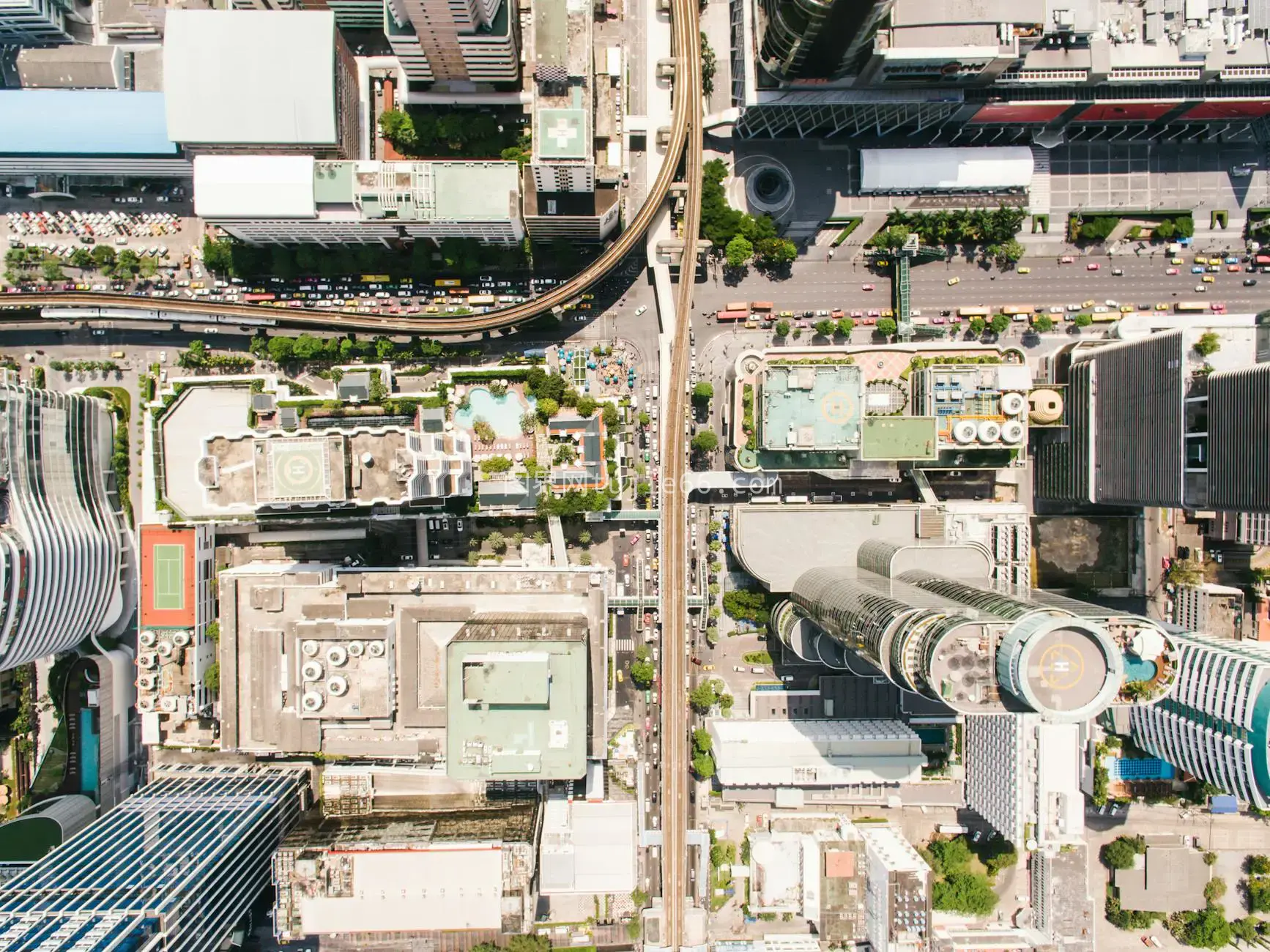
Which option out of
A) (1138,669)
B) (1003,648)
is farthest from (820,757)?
(1003,648)

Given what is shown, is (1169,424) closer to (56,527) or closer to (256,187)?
(256,187)

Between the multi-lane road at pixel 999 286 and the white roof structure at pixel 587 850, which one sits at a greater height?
the multi-lane road at pixel 999 286

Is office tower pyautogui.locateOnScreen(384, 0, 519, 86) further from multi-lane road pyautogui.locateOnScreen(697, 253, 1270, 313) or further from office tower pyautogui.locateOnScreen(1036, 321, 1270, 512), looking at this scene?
office tower pyautogui.locateOnScreen(1036, 321, 1270, 512)

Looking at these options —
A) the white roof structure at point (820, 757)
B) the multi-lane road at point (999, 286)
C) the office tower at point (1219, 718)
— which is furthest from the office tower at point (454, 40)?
the office tower at point (1219, 718)

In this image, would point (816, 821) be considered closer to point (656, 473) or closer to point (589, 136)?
point (656, 473)

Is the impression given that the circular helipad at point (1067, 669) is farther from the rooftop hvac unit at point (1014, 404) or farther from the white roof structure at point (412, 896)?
the white roof structure at point (412, 896)

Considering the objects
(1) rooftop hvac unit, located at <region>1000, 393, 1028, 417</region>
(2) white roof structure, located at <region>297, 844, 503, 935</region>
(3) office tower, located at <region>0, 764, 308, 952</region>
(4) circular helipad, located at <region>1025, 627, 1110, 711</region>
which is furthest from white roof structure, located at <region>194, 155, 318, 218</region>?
(4) circular helipad, located at <region>1025, 627, 1110, 711</region>
